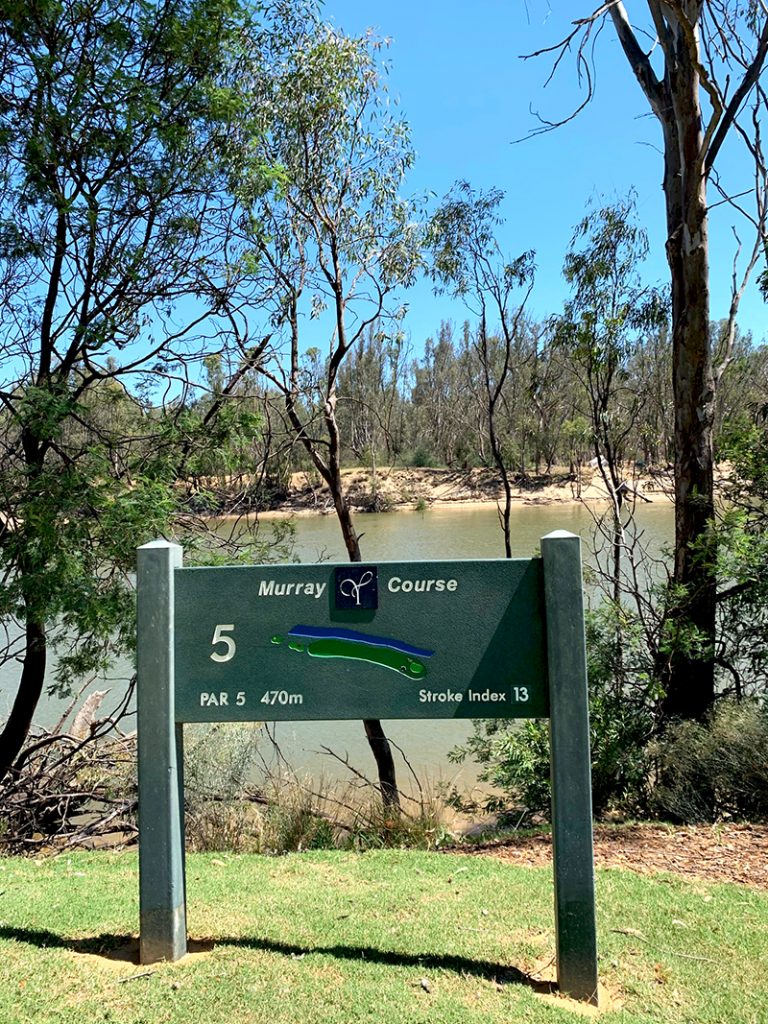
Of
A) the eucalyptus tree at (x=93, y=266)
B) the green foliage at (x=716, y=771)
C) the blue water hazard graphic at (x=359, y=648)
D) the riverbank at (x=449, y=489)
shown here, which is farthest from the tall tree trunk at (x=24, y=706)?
the riverbank at (x=449, y=489)

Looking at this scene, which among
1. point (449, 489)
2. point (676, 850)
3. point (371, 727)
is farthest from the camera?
point (449, 489)

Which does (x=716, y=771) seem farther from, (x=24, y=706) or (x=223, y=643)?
(x=24, y=706)

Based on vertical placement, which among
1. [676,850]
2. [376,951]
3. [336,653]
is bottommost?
[676,850]

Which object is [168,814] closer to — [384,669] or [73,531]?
[384,669]

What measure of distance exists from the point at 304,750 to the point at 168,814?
7.16m

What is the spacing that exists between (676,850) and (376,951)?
2.46 metres

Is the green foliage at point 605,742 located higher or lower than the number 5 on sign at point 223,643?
lower

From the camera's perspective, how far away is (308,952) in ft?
10.1

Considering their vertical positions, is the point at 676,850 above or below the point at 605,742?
below

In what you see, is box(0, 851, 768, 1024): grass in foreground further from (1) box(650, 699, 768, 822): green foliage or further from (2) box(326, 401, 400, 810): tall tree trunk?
(2) box(326, 401, 400, 810): tall tree trunk

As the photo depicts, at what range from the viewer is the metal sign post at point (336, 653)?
9.58 ft

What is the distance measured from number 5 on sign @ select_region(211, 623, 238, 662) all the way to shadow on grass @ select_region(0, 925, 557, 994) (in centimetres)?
111

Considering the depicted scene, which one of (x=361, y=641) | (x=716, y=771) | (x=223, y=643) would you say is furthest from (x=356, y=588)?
(x=716, y=771)

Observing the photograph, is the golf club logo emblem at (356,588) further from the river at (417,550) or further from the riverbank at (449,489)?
the riverbank at (449,489)
